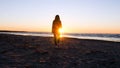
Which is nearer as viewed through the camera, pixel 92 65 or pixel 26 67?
pixel 26 67

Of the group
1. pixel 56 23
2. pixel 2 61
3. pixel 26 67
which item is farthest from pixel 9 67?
pixel 56 23

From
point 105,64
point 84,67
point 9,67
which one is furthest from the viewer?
point 105,64

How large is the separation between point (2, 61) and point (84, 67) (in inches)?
161

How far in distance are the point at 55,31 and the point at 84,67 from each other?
9083mm

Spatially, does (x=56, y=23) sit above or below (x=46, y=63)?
above

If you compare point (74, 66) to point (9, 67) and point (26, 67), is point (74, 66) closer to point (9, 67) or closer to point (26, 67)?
point (26, 67)

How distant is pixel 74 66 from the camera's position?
10688 millimetres

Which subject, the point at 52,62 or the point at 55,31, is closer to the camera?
the point at 52,62

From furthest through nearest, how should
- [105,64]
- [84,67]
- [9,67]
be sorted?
[105,64]
[84,67]
[9,67]

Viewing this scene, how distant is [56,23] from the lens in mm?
19219

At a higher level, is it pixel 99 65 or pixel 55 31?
pixel 55 31

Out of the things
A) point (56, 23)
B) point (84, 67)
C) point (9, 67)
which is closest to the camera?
point (9, 67)

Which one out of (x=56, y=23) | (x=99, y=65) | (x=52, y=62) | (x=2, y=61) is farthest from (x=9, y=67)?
(x=56, y=23)

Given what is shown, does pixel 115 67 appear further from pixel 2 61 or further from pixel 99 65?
pixel 2 61
